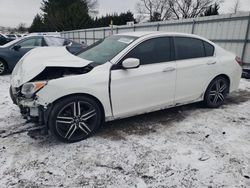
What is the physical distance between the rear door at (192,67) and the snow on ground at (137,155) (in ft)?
1.66

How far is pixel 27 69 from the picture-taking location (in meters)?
3.11

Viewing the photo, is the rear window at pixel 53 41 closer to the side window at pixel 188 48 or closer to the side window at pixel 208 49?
the side window at pixel 188 48

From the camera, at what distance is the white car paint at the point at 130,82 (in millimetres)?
2865

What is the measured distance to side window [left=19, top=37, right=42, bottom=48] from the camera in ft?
25.2

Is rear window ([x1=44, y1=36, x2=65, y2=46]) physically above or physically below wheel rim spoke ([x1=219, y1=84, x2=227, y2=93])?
above

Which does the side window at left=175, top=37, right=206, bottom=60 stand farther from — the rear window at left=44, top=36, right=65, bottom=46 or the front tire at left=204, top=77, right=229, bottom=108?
the rear window at left=44, top=36, right=65, bottom=46

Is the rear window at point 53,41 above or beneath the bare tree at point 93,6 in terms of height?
beneath

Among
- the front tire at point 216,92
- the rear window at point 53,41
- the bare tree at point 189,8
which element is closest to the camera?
the front tire at point 216,92

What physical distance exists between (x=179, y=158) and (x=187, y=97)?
152cm

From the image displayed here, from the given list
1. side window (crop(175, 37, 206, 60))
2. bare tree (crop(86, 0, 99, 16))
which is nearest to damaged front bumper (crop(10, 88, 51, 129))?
side window (crop(175, 37, 206, 60))

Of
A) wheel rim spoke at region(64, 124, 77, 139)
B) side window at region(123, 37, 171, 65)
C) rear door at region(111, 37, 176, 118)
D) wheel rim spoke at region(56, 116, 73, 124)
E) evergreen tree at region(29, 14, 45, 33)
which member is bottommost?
wheel rim spoke at region(64, 124, 77, 139)

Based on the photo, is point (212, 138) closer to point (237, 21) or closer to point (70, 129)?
point (70, 129)

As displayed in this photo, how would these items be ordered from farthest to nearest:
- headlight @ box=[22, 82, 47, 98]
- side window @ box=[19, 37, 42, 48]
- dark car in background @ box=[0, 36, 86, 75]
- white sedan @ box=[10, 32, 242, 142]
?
side window @ box=[19, 37, 42, 48], dark car in background @ box=[0, 36, 86, 75], white sedan @ box=[10, 32, 242, 142], headlight @ box=[22, 82, 47, 98]

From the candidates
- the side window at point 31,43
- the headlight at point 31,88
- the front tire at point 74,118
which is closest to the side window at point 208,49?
the front tire at point 74,118
